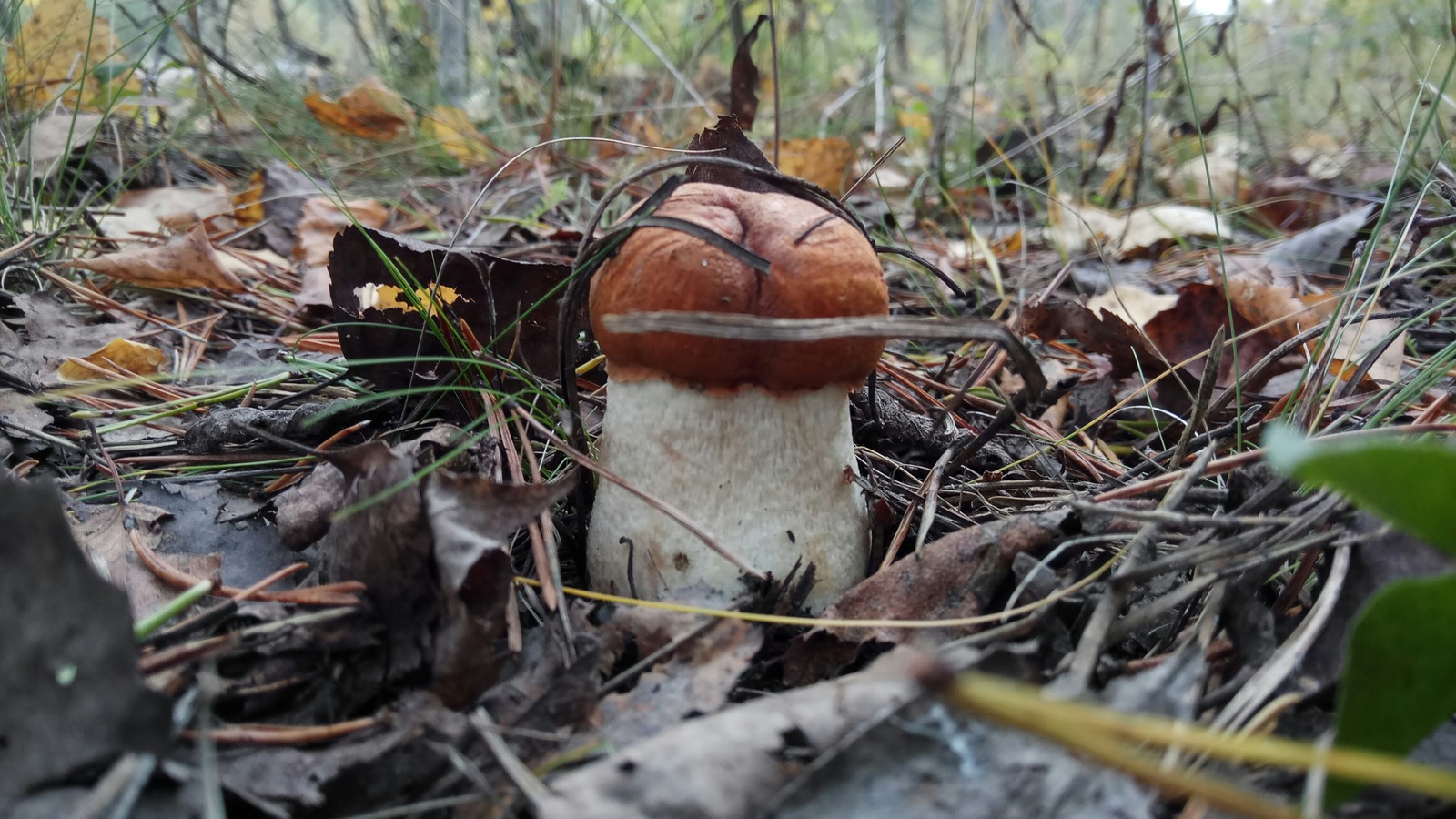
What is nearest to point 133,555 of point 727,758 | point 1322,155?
point 727,758

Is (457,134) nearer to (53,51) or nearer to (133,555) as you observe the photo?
(53,51)

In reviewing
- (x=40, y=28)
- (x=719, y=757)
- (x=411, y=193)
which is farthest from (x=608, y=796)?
(x=40, y=28)

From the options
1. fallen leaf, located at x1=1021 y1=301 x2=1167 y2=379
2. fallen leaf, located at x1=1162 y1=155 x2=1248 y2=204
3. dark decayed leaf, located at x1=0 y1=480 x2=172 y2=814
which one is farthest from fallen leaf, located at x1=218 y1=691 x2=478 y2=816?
fallen leaf, located at x1=1162 y1=155 x2=1248 y2=204

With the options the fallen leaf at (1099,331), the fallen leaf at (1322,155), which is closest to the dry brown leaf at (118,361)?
the fallen leaf at (1099,331)

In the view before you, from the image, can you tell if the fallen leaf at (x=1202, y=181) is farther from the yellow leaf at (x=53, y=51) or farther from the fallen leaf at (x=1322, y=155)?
the yellow leaf at (x=53, y=51)

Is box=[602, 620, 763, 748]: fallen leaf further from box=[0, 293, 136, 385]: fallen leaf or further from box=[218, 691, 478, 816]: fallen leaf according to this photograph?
box=[0, 293, 136, 385]: fallen leaf
